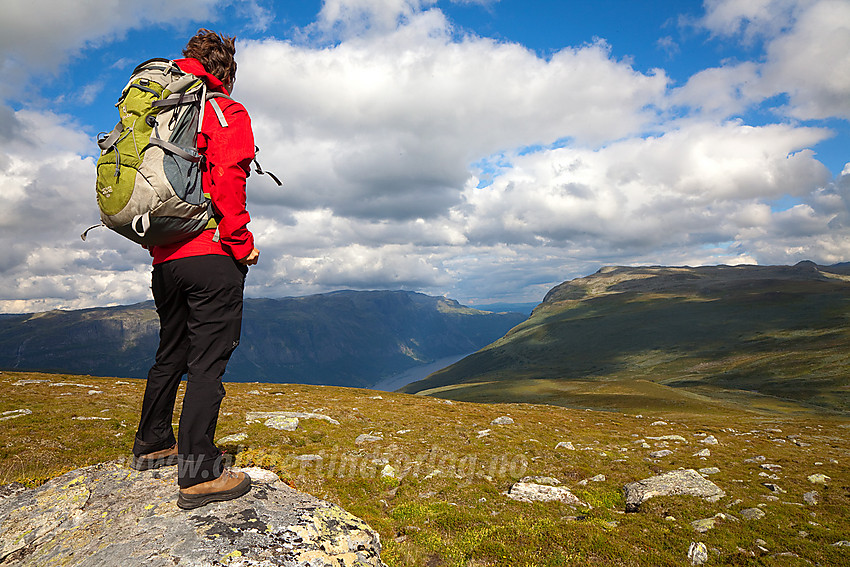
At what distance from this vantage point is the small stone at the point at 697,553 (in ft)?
27.0


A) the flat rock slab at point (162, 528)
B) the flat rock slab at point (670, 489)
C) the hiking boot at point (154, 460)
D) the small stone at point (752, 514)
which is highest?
the hiking boot at point (154, 460)

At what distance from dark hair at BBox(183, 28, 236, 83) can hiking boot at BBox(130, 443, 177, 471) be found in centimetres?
691

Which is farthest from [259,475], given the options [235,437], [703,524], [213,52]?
[703,524]

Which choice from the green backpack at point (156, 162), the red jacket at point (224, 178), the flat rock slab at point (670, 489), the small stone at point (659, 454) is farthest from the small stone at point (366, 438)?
the small stone at point (659, 454)

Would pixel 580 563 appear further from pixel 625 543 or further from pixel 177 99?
pixel 177 99

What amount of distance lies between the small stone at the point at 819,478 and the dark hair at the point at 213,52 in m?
24.9

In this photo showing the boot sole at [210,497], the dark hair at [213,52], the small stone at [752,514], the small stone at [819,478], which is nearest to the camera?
the boot sole at [210,497]

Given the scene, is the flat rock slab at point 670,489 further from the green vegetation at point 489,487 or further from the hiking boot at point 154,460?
the hiking boot at point 154,460

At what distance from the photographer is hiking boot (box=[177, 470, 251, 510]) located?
19.6ft

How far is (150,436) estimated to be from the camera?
7.31 metres

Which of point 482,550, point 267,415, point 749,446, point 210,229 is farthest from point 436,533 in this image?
point 749,446

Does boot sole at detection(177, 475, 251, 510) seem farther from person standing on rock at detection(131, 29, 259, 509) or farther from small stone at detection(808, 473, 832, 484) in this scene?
small stone at detection(808, 473, 832, 484)

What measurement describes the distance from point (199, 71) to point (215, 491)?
22.3 ft

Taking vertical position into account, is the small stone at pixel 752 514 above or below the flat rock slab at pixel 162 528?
below
